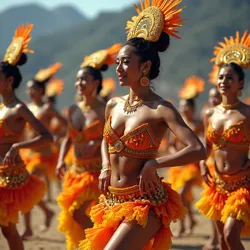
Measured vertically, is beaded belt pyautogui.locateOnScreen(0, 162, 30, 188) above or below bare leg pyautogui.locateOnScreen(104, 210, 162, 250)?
above

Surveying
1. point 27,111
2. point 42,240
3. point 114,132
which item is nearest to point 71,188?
point 27,111

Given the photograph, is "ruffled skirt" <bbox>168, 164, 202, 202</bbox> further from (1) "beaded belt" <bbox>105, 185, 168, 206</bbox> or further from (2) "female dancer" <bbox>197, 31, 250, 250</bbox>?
(1) "beaded belt" <bbox>105, 185, 168, 206</bbox>

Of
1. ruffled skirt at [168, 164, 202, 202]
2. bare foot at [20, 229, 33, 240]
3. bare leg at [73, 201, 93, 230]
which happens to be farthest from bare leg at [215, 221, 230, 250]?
bare foot at [20, 229, 33, 240]

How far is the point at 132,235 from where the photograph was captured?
4133 millimetres

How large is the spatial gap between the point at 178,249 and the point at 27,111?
3294 mm

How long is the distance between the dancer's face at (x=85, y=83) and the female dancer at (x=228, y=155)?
1620 millimetres

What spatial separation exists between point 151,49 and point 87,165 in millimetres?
2800

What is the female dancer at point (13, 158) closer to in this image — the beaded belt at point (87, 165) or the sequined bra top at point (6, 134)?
the sequined bra top at point (6, 134)

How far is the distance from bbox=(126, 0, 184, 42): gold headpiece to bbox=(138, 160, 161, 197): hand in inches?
43.8

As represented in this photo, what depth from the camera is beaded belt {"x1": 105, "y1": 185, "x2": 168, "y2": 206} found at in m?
4.32

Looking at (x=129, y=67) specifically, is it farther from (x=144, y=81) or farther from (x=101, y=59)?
(x=101, y=59)

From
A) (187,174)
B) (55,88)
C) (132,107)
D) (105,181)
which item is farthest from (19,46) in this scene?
(55,88)

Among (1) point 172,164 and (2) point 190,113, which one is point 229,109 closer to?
(1) point 172,164

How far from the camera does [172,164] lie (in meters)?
4.08
